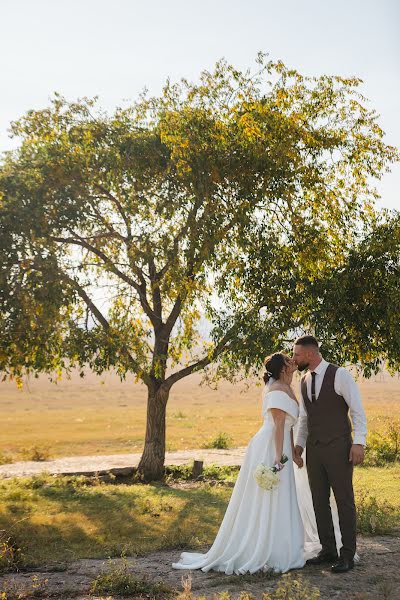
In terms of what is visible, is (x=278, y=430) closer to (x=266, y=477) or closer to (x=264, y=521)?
(x=266, y=477)

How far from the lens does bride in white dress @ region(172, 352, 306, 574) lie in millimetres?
7359

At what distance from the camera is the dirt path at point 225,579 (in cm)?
657

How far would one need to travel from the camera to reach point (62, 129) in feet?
49.9

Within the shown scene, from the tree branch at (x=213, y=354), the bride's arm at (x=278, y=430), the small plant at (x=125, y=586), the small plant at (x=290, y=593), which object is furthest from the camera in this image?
the tree branch at (x=213, y=354)

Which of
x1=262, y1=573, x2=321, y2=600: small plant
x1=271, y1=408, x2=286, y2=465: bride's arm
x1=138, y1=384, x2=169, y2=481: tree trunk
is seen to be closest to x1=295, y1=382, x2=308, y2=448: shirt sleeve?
x1=271, y1=408, x2=286, y2=465: bride's arm

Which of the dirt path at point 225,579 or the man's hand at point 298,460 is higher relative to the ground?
the man's hand at point 298,460

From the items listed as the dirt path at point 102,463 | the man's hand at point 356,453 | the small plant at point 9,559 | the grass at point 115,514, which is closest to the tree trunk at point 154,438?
the dirt path at point 102,463

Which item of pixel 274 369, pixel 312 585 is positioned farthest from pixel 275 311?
pixel 312 585

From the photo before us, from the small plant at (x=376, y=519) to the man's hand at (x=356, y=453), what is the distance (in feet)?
9.54

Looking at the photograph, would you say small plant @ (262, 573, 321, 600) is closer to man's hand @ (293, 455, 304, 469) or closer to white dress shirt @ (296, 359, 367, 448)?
man's hand @ (293, 455, 304, 469)

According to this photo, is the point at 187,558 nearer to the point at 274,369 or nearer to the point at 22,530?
the point at 274,369

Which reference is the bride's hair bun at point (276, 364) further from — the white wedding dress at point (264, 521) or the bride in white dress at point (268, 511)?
the white wedding dress at point (264, 521)

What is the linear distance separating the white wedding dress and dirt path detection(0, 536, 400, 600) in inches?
7.1

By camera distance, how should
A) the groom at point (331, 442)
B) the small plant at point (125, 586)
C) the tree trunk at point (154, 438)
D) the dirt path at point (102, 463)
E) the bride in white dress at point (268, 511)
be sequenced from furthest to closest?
the dirt path at point (102, 463)
the tree trunk at point (154, 438)
the bride in white dress at point (268, 511)
the groom at point (331, 442)
the small plant at point (125, 586)
